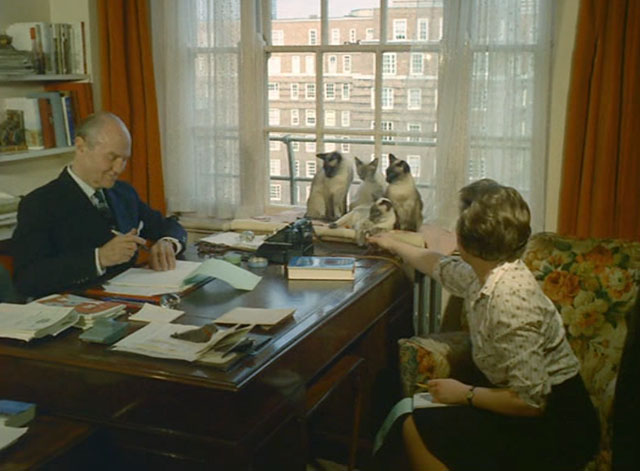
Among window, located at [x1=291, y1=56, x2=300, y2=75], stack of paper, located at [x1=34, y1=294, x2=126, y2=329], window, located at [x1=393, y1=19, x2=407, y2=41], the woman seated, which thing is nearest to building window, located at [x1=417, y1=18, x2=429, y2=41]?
window, located at [x1=393, y1=19, x2=407, y2=41]

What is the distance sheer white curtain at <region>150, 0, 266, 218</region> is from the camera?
346 centimetres

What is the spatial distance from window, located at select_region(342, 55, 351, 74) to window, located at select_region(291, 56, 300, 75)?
230 mm

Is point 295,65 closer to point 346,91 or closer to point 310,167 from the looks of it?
point 346,91

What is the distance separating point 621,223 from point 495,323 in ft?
3.53

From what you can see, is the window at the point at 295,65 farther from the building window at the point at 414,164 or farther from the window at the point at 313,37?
the building window at the point at 414,164

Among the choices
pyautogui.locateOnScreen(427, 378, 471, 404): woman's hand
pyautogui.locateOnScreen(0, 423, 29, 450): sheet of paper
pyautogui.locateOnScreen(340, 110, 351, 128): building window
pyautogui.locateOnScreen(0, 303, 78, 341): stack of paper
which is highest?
pyautogui.locateOnScreen(340, 110, 351, 128): building window

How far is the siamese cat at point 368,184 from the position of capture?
313 cm

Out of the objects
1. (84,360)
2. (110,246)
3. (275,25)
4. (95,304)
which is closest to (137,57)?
(275,25)

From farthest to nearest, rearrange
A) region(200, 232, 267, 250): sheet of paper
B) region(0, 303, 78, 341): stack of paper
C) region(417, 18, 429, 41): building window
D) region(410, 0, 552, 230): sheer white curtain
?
region(417, 18, 429, 41): building window < region(410, 0, 552, 230): sheer white curtain < region(200, 232, 267, 250): sheet of paper < region(0, 303, 78, 341): stack of paper

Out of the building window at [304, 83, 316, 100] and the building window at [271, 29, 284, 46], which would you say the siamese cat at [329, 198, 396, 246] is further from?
the building window at [271, 29, 284, 46]

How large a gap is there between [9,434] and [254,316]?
648 mm

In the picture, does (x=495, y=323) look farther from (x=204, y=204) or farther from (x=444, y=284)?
(x=204, y=204)

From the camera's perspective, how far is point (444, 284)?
239 centimetres

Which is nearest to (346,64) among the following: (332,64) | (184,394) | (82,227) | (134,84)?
(332,64)
